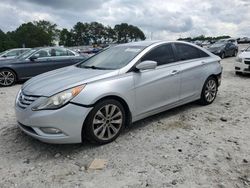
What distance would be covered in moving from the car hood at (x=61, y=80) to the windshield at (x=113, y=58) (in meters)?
0.30

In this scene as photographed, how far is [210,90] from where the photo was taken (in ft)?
20.7

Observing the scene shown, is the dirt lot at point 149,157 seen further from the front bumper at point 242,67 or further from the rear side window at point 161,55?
the front bumper at point 242,67

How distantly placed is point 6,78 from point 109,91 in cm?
732

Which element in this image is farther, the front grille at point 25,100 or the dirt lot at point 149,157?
the front grille at point 25,100

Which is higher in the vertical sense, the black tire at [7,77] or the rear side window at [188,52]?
the rear side window at [188,52]

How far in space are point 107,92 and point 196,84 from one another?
2.45m

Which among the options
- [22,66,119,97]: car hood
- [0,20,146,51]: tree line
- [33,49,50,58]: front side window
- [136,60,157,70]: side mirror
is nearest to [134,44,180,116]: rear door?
[136,60,157,70]: side mirror

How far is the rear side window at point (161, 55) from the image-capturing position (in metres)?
4.96

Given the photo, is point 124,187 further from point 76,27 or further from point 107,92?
point 76,27

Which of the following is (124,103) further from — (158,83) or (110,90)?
(158,83)

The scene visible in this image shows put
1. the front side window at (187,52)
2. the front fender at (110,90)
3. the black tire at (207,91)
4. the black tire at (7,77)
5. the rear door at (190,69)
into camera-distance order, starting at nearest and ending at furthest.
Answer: the front fender at (110,90) < the rear door at (190,69) < the front side window at (187,52) < the black tire at (207,91) < the black tire at (7,77)

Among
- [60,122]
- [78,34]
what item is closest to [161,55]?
[60,122]

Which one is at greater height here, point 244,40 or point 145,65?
point 244,40

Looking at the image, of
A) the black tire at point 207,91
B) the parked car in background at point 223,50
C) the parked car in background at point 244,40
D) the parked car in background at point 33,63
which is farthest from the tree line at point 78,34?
the black tire at point 207,91
